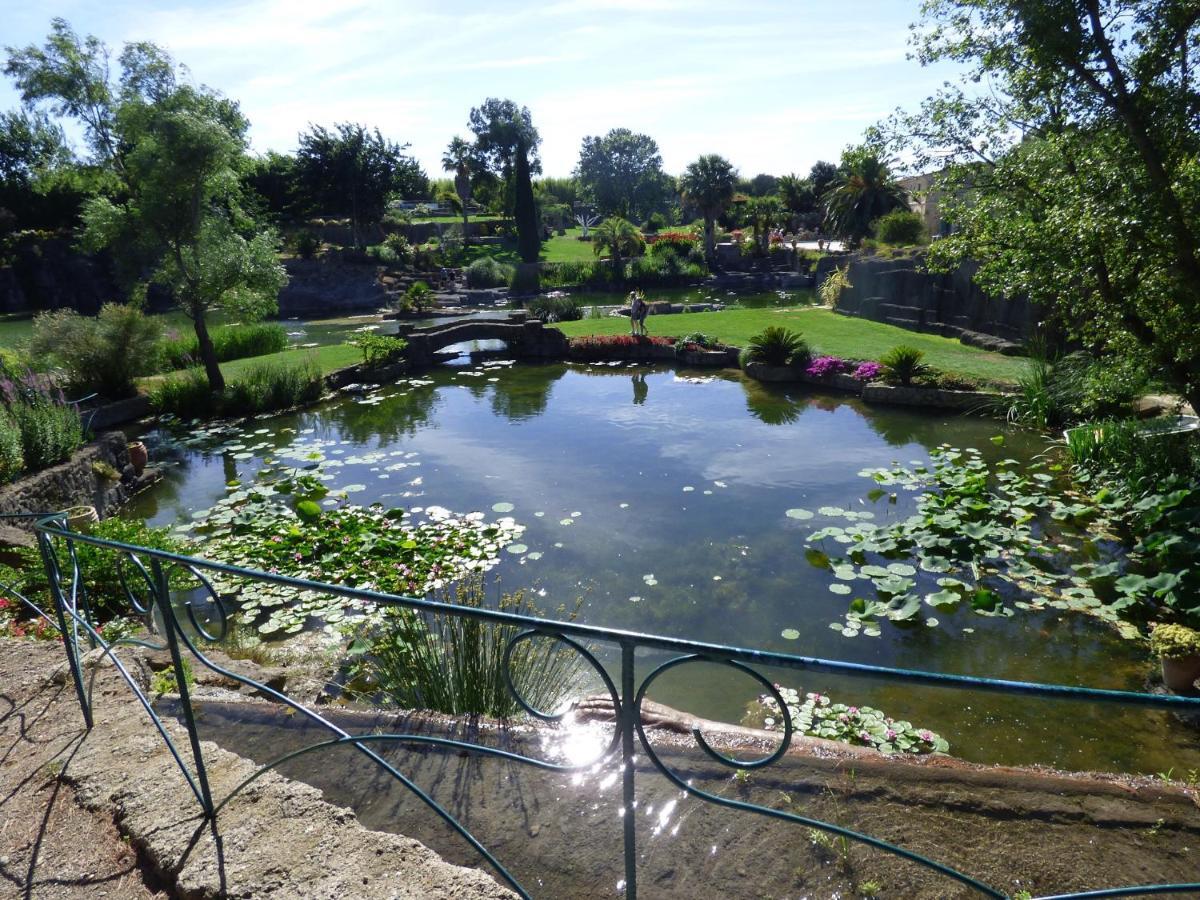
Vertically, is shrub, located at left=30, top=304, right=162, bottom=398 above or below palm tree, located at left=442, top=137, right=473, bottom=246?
below

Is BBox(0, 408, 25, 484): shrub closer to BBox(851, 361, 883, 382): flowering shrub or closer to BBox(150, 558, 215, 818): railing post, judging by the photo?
BBox(150, 558, 215, 818): railing post

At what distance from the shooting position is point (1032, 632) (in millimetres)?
5582

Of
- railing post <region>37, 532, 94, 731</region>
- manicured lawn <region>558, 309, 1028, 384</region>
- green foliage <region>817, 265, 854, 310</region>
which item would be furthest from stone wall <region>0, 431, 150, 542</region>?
green foliage <region>817, 265, 854, 310</region>

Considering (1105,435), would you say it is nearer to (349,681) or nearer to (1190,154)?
(1190,154)

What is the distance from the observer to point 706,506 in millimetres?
8344

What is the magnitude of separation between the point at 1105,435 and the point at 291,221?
44614 millimetres

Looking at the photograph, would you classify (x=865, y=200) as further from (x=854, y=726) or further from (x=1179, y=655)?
(x=854, y=726)

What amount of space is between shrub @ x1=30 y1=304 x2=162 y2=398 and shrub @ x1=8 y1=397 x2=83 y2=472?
4.06 metres

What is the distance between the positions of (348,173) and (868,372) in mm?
36330

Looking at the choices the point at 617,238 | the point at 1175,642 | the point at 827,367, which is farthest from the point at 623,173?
the point at 1175,642

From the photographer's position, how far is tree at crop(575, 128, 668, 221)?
225 feet

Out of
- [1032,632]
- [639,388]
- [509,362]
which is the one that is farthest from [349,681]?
[509,362]

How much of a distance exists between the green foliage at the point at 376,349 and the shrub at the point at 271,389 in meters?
1.92

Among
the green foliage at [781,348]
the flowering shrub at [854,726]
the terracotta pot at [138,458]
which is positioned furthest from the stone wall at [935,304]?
the terracotta pot at [138,458]
